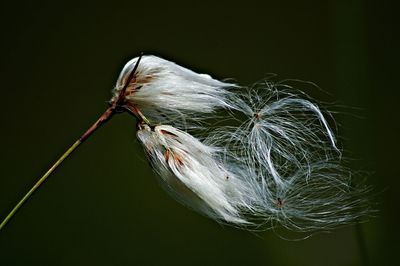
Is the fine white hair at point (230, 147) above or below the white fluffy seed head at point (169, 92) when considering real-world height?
below

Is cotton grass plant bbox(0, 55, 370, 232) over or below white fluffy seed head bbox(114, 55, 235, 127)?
below

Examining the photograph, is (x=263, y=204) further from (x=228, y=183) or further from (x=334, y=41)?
(x=334, y=41)

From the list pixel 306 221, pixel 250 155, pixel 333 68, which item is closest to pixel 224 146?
pixel 250 155

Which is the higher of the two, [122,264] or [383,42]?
[383,42]
